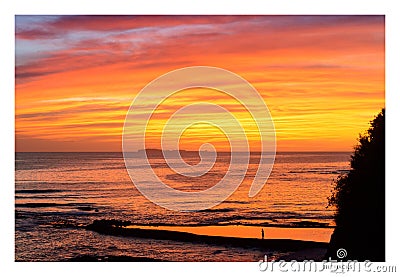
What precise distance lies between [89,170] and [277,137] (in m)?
10.8

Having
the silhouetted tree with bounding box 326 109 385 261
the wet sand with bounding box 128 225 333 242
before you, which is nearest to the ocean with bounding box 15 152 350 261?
the wet sand with bounding box 128 225 333 242

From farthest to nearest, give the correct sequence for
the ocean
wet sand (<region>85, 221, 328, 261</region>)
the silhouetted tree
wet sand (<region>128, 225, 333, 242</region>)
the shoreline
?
1. wet sand (<region>128, 225, 333, 242</region>)
2. the ocean
3. the shoreline
4. wet sand (<region>85, 221, 328, 261</region>)
5. the silhouetted tree

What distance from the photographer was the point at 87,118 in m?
11.5

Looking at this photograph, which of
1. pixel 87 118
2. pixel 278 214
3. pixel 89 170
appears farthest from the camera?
pixel 89 170

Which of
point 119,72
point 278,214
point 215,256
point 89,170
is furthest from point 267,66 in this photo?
point 89,170

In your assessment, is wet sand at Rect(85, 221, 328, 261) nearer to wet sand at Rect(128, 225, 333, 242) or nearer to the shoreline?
the shoreline

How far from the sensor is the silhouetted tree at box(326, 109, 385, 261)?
738cm

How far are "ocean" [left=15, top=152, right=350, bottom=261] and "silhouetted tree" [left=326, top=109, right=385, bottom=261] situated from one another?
2211mm

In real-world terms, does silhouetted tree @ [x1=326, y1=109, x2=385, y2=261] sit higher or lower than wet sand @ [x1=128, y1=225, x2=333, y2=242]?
higher

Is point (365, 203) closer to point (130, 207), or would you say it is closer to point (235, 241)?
point (235, 241)

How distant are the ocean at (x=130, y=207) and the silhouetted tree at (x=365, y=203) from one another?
2211mm
